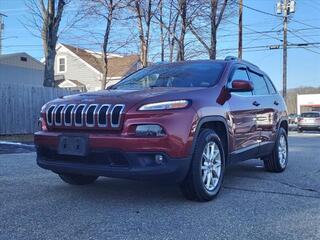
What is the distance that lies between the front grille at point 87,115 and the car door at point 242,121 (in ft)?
5.35

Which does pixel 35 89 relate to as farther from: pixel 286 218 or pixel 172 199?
pixel 286 218

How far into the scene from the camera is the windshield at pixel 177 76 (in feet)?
19.2

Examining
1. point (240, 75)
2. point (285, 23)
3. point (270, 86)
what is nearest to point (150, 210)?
point (240, 75)

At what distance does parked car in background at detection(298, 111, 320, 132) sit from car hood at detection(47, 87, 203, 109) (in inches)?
1060

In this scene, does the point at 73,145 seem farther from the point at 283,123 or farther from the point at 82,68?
the point at 82,68

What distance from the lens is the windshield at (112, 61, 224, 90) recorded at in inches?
231

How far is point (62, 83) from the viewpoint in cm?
3984

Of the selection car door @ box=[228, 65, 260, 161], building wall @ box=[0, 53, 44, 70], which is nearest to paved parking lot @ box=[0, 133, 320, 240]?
car door @ box=[228, 65, 260, 161]

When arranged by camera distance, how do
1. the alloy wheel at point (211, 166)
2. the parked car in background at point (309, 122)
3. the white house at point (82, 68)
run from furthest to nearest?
the white house at point (82, 68) < the parked car in background at point (309, 122) < the alloy wheel at point (211, 166)

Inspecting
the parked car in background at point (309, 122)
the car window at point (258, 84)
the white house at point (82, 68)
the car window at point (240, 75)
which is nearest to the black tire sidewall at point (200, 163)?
the car window at point (240, 75)

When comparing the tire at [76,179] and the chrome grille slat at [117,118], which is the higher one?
the chrome grille slat at [117,118]

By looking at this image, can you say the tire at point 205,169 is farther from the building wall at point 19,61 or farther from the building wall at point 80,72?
the building wall at point 80,72

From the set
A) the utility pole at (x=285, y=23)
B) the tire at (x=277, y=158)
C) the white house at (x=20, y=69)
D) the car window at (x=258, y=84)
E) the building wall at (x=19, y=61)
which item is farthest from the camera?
the utility pole at (x=285, y=23)

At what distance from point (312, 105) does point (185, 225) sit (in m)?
68.0
